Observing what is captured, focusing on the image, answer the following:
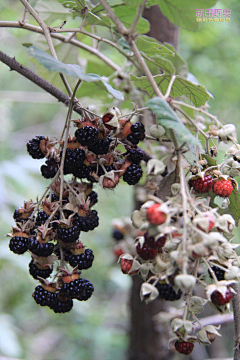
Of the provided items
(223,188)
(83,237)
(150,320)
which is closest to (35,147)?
(223,188)

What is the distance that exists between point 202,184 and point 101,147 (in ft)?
0.79

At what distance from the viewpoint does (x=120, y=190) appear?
13.1 feet

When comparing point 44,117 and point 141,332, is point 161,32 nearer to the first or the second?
point 141,332

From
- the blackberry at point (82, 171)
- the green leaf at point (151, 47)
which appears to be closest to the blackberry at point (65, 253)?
the blackberry at point (82, 171)

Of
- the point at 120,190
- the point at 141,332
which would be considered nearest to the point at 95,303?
the point at 120,190

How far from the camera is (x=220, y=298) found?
590mm

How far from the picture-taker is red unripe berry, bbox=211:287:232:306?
0.59m

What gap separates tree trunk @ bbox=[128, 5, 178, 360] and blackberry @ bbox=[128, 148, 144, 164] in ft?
2.63

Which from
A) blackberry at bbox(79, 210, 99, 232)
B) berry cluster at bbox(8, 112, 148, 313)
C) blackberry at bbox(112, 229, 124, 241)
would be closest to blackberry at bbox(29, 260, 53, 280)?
berry cluster at bbox(8, 112, 148, 313)

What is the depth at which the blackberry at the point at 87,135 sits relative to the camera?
69 centimetres

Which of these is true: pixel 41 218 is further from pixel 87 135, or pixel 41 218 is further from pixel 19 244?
pixel 87 135

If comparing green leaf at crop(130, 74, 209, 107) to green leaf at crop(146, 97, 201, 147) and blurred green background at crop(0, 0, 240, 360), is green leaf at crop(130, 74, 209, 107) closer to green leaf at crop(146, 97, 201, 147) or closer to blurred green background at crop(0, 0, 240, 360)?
green leaf at crop(146, 97, 201, 147)

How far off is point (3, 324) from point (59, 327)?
168 centimetres

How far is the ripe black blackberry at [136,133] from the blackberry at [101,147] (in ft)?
0.18
